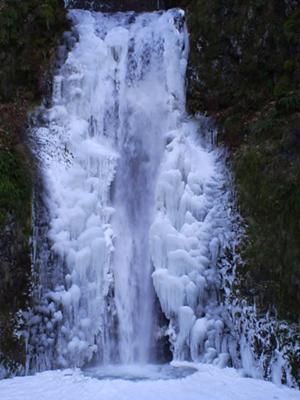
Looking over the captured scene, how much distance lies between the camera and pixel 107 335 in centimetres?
804

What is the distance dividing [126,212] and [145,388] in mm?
3313

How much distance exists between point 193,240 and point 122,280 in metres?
1.31

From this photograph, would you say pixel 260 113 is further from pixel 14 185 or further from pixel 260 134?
pixel 14 185

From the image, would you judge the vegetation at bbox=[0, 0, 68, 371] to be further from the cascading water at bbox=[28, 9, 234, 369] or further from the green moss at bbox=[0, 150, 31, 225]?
the cascading water at bbox=[28, 9, 234, 369]

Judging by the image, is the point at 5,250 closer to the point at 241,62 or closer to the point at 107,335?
the point at 107,335

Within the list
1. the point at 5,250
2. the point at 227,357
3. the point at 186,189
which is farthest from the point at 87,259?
the point at 227,357

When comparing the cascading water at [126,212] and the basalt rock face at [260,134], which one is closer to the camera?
the basalt rock face at [260,134]

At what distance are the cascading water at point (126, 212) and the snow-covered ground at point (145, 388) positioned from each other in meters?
0.61

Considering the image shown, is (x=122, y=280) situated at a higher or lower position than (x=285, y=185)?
lower

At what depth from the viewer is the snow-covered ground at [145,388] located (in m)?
6.25

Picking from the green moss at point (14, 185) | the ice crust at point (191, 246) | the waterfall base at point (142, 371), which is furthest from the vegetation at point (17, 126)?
the ice crust at point (191, 246)

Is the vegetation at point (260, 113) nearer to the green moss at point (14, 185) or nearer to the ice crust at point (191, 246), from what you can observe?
the ice crust at point (191, 246)

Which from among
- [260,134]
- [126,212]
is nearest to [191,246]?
[126,212]

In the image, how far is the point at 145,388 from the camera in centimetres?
650
